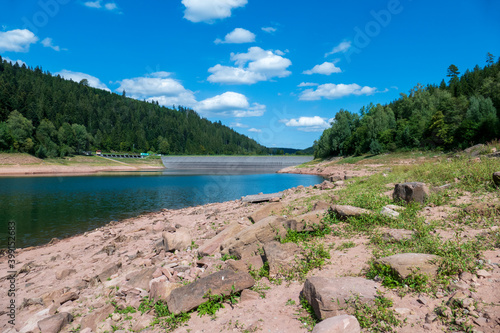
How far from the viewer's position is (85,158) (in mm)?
90750

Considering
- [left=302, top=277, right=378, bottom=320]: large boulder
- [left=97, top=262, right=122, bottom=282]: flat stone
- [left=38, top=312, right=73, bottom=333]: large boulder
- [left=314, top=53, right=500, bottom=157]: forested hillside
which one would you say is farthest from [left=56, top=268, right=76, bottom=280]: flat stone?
[left=314, top=53, right=500, bottom=157]: forested hillside

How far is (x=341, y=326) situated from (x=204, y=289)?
9.50 ft

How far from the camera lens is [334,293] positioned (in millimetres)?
4906

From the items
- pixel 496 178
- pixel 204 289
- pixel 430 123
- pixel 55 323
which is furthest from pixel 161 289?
pixel 430 123

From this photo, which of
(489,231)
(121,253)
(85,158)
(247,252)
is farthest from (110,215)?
(85,158)

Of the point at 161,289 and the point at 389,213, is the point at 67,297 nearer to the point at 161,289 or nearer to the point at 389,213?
the point at 161,289

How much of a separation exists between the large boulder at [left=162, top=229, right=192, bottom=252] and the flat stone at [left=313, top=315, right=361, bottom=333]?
6.40 meters

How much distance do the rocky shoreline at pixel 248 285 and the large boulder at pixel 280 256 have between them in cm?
3

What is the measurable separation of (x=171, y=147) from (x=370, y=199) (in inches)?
6949

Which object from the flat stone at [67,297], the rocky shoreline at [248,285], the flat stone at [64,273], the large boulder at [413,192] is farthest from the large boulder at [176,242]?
the large boulder at [413,192]

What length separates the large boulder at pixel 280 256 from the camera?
6.61 m

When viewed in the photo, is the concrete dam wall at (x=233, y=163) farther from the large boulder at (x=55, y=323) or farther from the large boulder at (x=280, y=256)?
the large boulder at (x=55, y=323)

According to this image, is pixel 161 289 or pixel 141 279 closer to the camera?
pixel 161 289

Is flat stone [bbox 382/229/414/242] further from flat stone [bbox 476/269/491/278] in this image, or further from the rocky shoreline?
flat stone [bbox 476/269/491/278]
